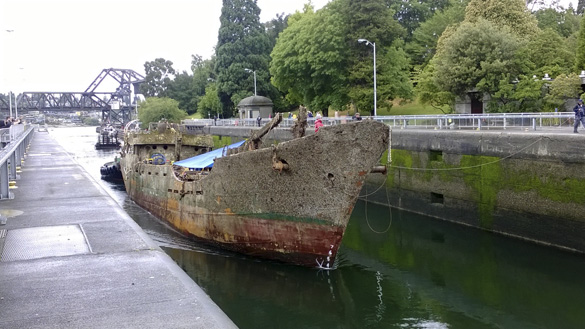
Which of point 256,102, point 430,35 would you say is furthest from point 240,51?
point 430,35

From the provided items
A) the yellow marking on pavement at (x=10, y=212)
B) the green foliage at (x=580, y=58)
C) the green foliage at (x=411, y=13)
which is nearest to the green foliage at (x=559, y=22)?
the green foliage at (x=411, y=13)

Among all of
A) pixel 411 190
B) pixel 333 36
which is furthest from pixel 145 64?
pixel 411 190

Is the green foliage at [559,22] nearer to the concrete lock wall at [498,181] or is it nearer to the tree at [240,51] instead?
the tree at [240,51]

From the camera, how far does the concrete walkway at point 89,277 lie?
7293 mm

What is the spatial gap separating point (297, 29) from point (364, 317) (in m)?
38.9

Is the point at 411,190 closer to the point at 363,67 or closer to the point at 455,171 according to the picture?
the point at 455,171

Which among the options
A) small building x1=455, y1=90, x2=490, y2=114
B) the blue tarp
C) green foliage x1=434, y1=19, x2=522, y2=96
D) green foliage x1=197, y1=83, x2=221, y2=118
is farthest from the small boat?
green foliage x1=197, y1=83, x2=221, y2=118

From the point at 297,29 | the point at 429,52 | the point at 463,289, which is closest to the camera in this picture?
the point at 463,289

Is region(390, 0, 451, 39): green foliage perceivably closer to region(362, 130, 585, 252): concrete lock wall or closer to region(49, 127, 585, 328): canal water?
region(362, 130, 585, 252): concrete lock wall

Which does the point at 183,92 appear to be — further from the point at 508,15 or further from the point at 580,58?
the point at 580,58

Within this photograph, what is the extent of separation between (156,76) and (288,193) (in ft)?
306

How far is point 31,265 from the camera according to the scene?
9758mm

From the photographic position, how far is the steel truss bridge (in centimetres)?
13612

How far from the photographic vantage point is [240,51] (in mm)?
64500
